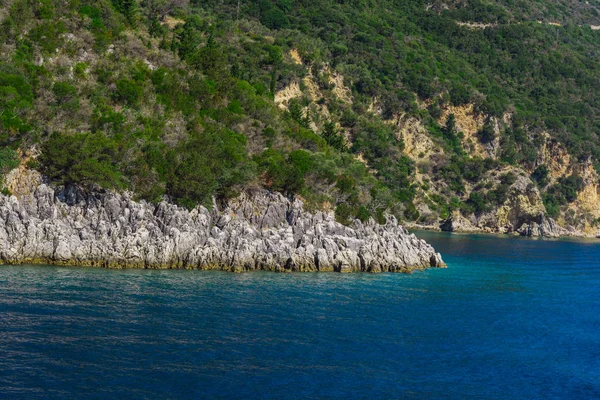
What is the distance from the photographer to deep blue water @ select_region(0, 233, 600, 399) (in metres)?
28.3

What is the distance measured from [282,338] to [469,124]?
113964 mm

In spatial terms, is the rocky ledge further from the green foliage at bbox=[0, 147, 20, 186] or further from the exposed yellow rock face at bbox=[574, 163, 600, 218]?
the exposed yellow rock face at bbox=[574, 163, 600, 218]

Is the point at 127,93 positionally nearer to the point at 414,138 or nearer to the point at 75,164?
the point at 75,164

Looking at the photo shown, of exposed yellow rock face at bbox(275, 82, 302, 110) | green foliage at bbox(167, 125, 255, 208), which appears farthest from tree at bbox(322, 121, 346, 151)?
green foliage at bbox(167, 125, 255, 208)

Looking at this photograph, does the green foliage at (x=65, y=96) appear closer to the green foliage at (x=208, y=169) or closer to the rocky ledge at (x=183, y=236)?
the rocky ledge at (x=183, y=236)

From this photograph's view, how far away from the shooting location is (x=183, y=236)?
5188cm

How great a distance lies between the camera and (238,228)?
2143 inches

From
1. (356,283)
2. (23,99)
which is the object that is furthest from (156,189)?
(356,283)

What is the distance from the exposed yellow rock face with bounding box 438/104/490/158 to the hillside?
10.7 inches

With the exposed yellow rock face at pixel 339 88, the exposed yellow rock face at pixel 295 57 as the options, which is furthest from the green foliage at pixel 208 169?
the exposed yellow rock face at pixel 339 88

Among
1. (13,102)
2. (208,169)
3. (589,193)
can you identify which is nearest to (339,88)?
(589,193)

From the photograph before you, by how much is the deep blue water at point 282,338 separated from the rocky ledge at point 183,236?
2.08 metres

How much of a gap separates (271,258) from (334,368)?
2304 centimetres

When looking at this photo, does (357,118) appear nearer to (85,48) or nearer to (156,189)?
(85,48)
